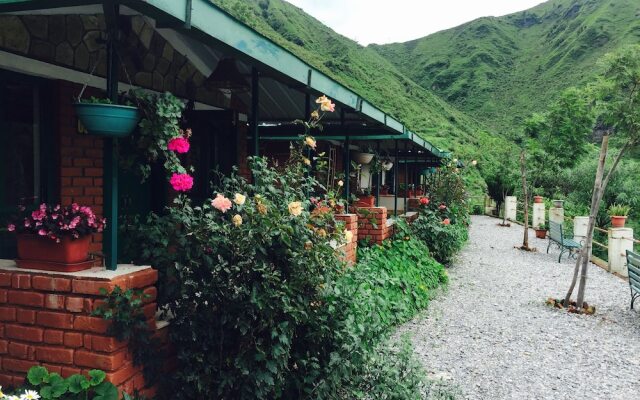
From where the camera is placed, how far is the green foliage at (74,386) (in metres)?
2.37

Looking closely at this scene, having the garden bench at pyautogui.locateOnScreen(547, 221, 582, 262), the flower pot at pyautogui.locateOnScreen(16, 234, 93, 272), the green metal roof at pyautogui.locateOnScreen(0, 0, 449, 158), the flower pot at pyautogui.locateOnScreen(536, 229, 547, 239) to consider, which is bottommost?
the flower pot at pyautogui.locateOnScreen(536, 229, 547, 239)

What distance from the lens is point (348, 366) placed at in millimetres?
3135

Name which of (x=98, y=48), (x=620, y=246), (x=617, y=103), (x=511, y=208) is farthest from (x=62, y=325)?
(x=511, y=208)

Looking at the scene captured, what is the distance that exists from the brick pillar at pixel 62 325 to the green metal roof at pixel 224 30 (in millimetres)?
1375

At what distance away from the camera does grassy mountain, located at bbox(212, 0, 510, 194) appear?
116 ft

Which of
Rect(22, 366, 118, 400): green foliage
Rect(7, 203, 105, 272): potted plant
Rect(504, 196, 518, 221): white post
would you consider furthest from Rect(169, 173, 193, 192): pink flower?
Rect(504, 196, 518, 221): white post

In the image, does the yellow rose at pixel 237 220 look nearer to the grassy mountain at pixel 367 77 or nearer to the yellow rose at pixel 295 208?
the yellow rose at pixel 295 208

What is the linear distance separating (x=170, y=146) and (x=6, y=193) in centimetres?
199

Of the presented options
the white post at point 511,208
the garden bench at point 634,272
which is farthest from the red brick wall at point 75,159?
the white post at point 511,208

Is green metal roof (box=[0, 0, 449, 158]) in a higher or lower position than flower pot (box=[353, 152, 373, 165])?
higher

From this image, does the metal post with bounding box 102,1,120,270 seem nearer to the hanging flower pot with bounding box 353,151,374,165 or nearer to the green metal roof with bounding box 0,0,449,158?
the green metal roof with bounding box 0,0,449,158

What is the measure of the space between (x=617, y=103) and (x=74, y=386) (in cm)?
726

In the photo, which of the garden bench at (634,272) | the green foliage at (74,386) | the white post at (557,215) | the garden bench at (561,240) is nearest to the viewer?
the green foliage at (74,386)

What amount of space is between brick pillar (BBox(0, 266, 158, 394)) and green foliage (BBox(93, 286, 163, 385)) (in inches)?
1.5
